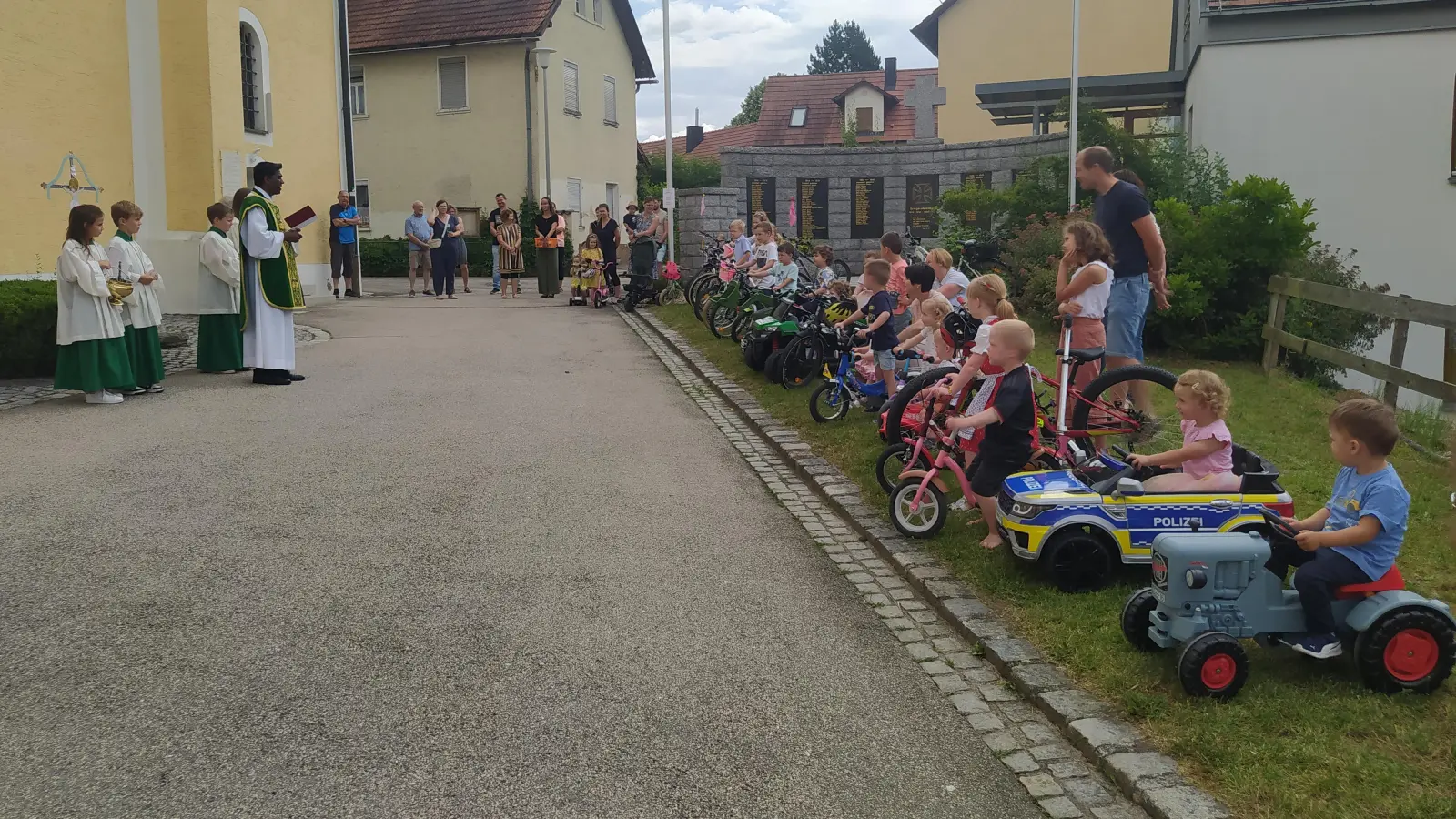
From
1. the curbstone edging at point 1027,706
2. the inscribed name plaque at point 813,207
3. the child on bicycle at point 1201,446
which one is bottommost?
the curbstone edging at point 1027,706

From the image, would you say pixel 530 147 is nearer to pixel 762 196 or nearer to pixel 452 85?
pixel 452 85

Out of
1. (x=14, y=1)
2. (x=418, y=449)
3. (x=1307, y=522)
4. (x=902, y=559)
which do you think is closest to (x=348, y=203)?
(x=14, y=1)

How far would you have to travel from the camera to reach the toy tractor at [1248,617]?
433 cm

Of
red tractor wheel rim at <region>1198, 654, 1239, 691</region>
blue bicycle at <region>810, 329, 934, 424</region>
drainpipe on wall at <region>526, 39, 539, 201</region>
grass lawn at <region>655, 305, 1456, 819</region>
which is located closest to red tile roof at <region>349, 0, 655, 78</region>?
drainpipe on wall at <region>526, 39, 539, 201</region>

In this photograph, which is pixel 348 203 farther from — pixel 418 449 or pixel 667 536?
pixel 667 536

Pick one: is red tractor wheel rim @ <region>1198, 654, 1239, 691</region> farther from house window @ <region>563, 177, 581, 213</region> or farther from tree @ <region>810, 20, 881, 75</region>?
tree @ <region>810, 20, 881, 75</region>

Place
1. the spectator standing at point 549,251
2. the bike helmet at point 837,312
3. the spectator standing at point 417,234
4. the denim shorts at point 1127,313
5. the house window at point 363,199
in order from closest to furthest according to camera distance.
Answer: the denim shorts at point 1127,313
the bike helmet at point 837,312
the spectator standing at point 549,251
the spectator standing at point 417,234
the house window at point 363,199

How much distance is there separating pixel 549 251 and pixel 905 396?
55.8 feet

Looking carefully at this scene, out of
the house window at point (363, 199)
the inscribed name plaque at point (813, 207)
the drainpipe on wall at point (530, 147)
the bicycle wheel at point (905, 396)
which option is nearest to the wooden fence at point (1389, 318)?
the bicycle wheel at point (905, 396)

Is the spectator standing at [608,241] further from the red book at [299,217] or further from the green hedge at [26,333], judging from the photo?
the green hedge at [26,333]

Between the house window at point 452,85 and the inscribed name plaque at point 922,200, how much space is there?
49.0 ft

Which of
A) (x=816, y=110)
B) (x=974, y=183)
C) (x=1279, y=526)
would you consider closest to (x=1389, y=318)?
(x=1279, y=526)

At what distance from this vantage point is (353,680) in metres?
4.66

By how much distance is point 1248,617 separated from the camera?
4.55 metres
